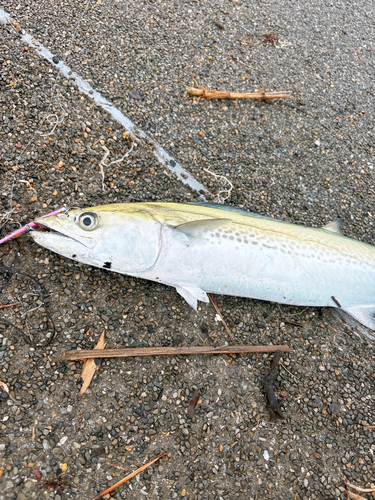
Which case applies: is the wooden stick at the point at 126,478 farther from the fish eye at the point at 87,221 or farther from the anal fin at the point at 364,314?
the anal fin at the point at 364,314

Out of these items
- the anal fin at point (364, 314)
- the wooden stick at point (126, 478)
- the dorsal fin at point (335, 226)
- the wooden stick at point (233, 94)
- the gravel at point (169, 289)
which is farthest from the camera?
the wooden stick at point (233, 94)

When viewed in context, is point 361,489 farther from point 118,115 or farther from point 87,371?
point 118,115

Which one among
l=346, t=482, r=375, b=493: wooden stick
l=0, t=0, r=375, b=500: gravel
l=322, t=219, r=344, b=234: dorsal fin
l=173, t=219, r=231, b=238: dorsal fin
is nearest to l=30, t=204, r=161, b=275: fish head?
l=173, t=219, r=231, b=238: dorsal fin

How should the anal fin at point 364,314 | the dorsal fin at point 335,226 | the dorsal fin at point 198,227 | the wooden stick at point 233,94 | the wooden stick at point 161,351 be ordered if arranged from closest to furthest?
the wooden stick at point 161,351, the dorsal fin at point 198,227, the anal fin at point 364,314, the dorsal fin at point 335,226, the wooden stick at point 233,94

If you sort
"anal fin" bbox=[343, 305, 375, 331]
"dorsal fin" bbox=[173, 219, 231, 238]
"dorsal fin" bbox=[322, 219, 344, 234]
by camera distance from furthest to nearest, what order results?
"dorsal fin" bbox=[322, 219, 344, 234] → "anal fin" bbox=[343, 305, 375, 331] → "dorsal fin" bbox=[173, 219, 231, 238]

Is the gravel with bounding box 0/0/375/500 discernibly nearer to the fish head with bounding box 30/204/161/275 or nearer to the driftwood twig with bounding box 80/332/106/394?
the driftwood twig with bounding box 80/332/106/394

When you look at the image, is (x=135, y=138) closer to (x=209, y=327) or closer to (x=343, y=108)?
(x=209, y=327)

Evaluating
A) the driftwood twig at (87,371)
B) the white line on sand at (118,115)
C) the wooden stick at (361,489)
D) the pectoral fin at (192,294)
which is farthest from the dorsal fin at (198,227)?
the wooden stick at (361,489)

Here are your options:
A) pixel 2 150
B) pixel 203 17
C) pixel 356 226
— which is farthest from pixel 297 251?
pixel 203 17
